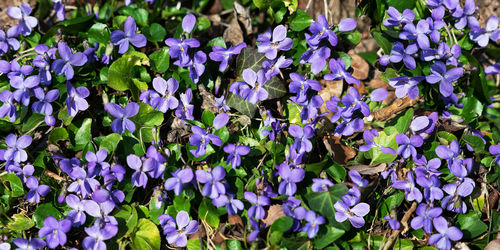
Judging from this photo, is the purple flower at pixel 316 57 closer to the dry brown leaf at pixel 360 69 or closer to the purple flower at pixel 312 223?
the dry brown leaf at pixel 360 69

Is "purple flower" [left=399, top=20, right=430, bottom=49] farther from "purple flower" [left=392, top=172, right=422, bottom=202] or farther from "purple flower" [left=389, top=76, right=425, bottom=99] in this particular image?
"purple flower" [left=392, top=172, right=422, bottom=202]

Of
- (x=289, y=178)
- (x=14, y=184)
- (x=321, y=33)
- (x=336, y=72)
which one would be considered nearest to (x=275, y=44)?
(x=321, y=33)

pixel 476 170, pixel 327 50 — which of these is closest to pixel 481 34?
pixel 476 170

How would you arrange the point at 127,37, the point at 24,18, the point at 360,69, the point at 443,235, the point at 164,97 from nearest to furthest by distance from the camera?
the point at 443,235
the point at 164,97
the point at 127,37
the point at 24,18
the point at 360,69

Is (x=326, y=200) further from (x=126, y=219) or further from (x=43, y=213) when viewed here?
(x=43, y=213)

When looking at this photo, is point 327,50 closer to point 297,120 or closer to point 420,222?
point 297,120

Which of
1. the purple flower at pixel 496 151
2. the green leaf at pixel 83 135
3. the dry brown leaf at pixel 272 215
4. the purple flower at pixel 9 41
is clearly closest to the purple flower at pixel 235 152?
the dry brown leaf at pixel 272 215
